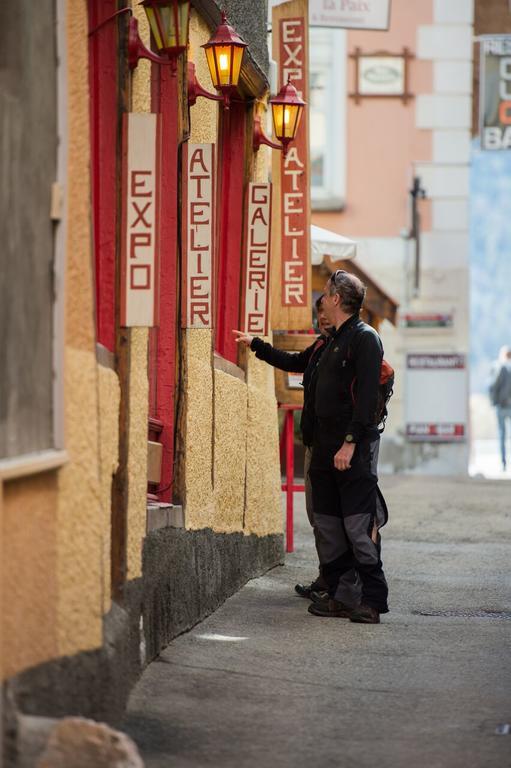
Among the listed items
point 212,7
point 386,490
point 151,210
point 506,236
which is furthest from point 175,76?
point 506,236

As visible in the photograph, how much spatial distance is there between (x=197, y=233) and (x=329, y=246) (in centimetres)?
598

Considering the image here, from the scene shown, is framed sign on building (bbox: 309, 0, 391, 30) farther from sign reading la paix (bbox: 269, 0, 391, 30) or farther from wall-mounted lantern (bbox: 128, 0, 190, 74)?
wall-mounted lantern (bbox: 128, 0, 190, 74)

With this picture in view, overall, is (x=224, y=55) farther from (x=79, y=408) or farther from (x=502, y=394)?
(x=502, y=394)

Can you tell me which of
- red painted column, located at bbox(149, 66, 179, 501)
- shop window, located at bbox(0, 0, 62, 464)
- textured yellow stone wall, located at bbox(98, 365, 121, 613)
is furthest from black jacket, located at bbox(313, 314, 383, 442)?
shop window, located at bbox(0, 0, 62, 464)

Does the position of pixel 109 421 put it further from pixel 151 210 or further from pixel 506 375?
pixel 506 375

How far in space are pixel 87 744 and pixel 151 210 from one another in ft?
7.72

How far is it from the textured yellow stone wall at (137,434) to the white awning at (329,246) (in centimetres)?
681

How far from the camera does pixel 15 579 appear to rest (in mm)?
4816

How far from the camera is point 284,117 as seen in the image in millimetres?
10094

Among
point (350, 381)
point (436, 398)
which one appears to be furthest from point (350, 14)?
point (436, 398)

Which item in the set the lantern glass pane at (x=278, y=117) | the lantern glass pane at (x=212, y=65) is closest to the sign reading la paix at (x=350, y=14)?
the lantern glass pane at (x=278, y=117)

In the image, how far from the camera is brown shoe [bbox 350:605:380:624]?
8328 mm

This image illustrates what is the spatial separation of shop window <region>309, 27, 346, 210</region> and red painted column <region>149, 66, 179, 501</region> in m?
15.0

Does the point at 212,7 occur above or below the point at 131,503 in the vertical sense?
above
